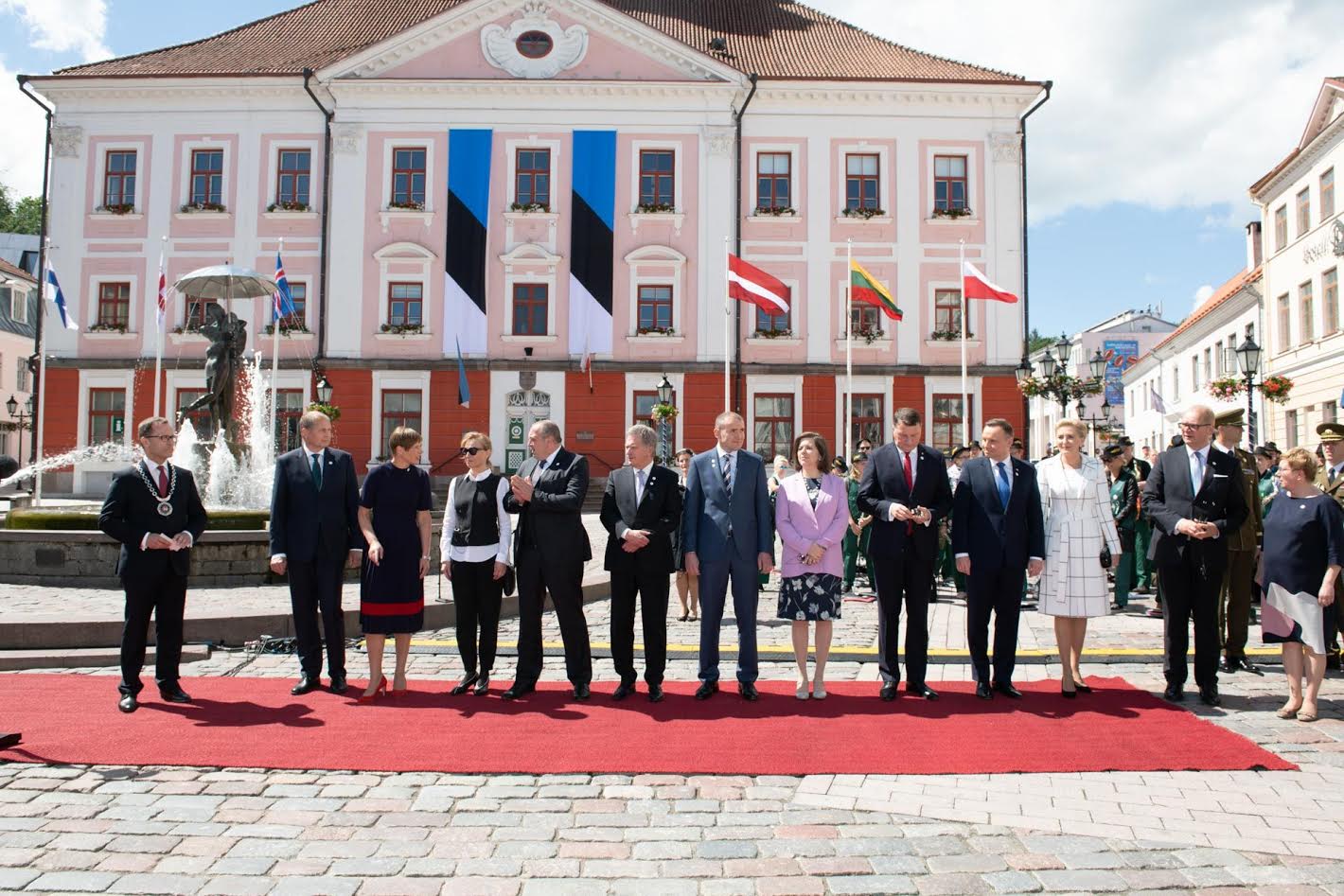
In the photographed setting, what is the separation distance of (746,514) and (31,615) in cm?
619

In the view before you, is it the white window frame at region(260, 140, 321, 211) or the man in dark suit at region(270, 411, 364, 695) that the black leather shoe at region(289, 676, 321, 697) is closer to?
the man in dark suit at region(270, 411, 364, 695)

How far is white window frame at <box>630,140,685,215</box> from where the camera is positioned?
31.6m

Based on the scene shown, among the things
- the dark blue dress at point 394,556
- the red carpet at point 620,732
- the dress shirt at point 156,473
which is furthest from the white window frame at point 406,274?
the dark blue dress at point 394,556

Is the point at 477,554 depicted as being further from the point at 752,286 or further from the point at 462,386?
the point at 462,386

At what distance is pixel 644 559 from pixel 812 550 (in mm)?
1175

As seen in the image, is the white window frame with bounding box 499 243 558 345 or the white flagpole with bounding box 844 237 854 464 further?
the white window frame with bounding box 499 243 558 345

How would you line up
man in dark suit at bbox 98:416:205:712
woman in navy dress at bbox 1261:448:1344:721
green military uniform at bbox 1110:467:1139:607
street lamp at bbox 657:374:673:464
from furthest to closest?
street lamp at bbox 657:374:673:464, green military uniform at bbox 1110:467:1139:607, man in dark suit at bbox 98:416:205:712, woman in navy dress at bbox 1261:448:1344:721

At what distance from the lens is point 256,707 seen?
6.81m

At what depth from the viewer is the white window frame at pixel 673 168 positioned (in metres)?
A: 31.6

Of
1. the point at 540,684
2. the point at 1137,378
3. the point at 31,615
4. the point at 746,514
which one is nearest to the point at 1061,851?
the point at 746,514

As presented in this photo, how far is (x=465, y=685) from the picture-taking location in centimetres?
741

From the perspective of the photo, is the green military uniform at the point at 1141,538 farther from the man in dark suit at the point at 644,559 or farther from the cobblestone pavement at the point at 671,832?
the man in dark suit at the point at 644,559

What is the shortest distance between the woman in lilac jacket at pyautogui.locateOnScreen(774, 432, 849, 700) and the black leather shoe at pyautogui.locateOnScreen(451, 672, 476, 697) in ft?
7.33

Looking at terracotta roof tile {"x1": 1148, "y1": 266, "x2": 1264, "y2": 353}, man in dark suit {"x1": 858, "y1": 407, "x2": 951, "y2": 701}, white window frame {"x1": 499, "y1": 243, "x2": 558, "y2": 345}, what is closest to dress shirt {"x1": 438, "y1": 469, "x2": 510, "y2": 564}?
man in dark suit {"x1": 858, "y1": 407, "x2": 951, "y2": 701}
